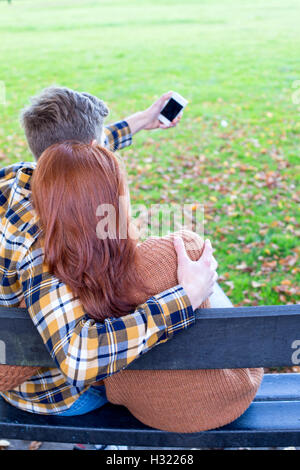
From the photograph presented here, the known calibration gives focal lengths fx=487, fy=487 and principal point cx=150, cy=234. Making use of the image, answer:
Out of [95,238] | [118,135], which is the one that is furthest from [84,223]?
[118,135]

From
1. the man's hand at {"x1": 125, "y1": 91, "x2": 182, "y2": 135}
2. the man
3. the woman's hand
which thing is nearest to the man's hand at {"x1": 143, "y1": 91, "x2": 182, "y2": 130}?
the man's hand at {"x1": 125, "y1": 91, "x2": 182, "y2": 135}

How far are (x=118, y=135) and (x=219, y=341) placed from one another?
1867 mm

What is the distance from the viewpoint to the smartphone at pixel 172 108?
2930 millimetres

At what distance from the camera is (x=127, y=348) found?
1.41 m

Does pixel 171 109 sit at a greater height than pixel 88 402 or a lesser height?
greater

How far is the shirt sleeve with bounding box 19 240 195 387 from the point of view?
138cm

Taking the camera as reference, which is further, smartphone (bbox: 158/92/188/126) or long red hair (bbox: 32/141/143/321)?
smartphone (bbox: 158/92/188/126)

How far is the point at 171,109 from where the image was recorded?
297cm

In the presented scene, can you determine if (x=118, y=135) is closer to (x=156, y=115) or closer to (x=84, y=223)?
(x=156, y=115)

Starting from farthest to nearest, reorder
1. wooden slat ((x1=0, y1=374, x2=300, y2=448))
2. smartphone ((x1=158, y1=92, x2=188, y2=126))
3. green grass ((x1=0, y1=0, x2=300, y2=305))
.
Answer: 1. green grass ((x1=0, y1=0, x2=300, y2=305))
2. smartphone ((x1=158, y1=92, x2=188, y2=126))
3. wooden slat ((x1=0, y1=374, x2=300, y2=448))

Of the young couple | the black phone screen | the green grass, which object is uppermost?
the black phone screen

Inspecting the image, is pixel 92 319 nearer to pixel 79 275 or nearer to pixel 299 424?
pixel 79 275

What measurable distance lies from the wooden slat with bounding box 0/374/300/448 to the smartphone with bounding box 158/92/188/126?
1.79 meters

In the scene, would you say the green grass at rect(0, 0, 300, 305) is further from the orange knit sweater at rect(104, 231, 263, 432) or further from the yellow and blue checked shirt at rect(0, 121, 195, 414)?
the yellow and blue checked shirt at rect(0, 121, 195, 414)
